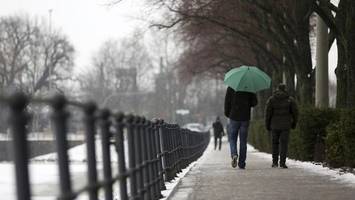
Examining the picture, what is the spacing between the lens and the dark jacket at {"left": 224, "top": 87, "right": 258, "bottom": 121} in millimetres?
16250

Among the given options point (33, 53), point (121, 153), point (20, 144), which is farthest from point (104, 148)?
point (33, 53)

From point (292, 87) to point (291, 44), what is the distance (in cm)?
666

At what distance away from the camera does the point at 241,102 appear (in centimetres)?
1639

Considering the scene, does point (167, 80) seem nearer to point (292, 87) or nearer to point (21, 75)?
point (21, 75)

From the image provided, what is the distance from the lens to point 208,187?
12.8 metres

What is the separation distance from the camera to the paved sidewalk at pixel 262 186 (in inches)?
435

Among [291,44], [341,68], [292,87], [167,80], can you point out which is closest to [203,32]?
[292,87]

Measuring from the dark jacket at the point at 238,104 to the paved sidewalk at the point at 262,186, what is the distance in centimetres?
109

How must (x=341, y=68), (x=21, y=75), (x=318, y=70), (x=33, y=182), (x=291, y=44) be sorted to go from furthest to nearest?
(x=21, y=75)
(x=291, y=44)
(x=318, y=70)
(x=341, y=68)
(x=33, y=182)

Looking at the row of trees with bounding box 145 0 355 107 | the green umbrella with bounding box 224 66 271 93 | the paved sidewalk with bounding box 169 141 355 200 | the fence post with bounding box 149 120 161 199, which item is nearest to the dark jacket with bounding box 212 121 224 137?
the row of trees with bounding box 145 0 355 107

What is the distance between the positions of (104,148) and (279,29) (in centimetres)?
2145

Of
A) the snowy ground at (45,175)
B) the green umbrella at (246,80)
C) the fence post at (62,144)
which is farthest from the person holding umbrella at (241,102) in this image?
the fence post at (62,144)

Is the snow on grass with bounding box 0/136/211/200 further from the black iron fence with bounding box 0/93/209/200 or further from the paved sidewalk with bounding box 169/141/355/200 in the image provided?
the paved sidewalk with bounding box 169/141/355/200

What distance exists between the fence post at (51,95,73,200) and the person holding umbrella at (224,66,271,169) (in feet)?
36.1
